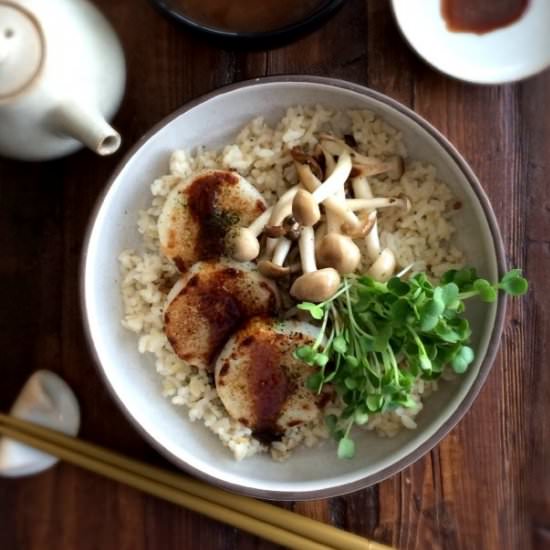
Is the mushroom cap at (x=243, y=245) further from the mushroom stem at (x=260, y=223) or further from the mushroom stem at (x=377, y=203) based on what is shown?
the mushroom stem at (x=377, y=203)

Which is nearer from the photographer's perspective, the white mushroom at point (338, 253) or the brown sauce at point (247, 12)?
the white mushroom at point (338, 253)

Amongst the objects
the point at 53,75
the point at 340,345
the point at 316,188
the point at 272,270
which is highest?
the point at 53,75

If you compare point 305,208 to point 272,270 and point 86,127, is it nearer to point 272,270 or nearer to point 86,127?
point 272,270

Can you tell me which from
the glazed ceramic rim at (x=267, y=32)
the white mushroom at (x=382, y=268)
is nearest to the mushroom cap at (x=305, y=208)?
the white mushroom at (x=382, y=268)

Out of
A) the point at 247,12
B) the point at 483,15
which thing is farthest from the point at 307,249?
the point at 483,15

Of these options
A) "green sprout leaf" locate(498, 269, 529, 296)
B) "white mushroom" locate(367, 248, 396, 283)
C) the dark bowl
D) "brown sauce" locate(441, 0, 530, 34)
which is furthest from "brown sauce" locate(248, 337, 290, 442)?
"brown sauce" locate(441, 0, 530, 34)

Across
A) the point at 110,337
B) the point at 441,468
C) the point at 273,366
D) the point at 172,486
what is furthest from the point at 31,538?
the point at 441,468

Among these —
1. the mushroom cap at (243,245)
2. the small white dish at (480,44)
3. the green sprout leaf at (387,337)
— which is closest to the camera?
the green sprout leaf at (387,337)

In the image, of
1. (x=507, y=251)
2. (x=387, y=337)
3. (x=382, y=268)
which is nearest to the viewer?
(x=387, y=337)
